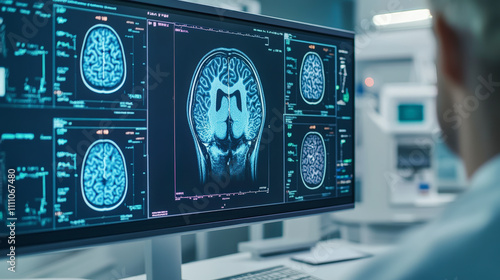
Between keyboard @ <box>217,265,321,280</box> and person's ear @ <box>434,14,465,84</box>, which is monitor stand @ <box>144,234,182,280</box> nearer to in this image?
keyboard @ <box>217,265,321,280</box>

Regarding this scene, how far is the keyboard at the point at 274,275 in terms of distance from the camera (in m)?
0.92

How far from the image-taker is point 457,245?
0.86ft

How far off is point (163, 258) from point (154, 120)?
0.26 m

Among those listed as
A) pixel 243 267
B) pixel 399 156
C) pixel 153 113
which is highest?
pixel 153 113

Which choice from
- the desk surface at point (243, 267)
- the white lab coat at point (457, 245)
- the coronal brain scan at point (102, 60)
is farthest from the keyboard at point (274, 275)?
the white lab coat at point (457, 245)

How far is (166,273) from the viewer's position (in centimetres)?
87

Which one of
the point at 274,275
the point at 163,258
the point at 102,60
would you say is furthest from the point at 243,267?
the point at 102,60

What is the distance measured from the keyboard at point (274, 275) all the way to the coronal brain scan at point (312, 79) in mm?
363

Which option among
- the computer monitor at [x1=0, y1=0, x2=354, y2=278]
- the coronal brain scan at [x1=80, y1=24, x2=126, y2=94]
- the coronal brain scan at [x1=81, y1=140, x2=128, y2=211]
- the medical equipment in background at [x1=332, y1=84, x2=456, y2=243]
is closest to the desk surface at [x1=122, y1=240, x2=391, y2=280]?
the computer monitor at [x1=0, y1=0, x2=354, y2=278]

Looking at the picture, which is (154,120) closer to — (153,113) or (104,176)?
(153,113)

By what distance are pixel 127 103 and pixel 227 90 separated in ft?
0.69

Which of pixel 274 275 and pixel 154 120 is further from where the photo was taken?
pixel 274 275

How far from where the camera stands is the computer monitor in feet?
2.25

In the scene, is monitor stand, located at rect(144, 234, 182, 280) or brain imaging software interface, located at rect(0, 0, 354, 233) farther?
monitor stand, located at rect(144, 234, 182, 280)
